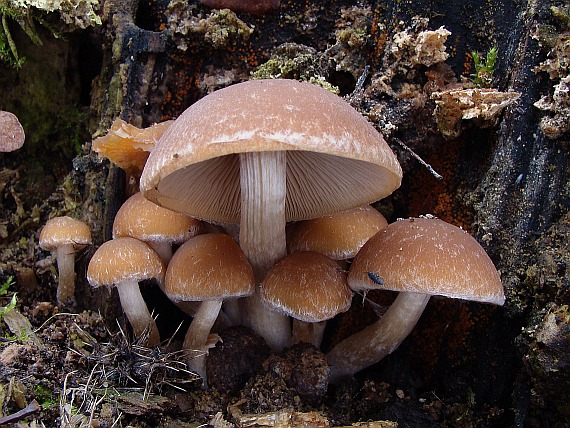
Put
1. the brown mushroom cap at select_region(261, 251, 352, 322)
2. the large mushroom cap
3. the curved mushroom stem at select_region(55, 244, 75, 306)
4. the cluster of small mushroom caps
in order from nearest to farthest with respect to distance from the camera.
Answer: the large mushroom cap, the cluster of small mushroom caps, the brown mushroom cap at select_region(261, 251, 352, 322), the curved mushroom stem at select_region(55, 244, 75, 306)

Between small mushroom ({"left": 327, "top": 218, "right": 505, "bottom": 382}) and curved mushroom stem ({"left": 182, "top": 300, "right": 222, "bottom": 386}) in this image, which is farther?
curved mushroom stem ({"left": 182, "top": 300, "right": 222, "bottom": 386})

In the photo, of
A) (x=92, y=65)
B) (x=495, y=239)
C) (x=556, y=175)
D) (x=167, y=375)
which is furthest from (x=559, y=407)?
(x=92, y=65)

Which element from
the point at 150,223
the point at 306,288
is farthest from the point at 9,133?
the point at 306,288

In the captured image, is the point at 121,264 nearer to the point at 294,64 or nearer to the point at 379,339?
the point at 379,339

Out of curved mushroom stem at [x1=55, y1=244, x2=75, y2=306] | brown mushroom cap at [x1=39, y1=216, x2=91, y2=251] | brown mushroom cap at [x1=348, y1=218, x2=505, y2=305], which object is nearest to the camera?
brown mushroom cap at [x1=348, y1=218, x2=505, y2=305]

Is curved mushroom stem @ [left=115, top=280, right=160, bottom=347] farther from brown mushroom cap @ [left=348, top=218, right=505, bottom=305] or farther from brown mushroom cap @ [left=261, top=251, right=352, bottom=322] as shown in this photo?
brown mushroom cap @ [left=348, top=218, right=505, bottom=305]

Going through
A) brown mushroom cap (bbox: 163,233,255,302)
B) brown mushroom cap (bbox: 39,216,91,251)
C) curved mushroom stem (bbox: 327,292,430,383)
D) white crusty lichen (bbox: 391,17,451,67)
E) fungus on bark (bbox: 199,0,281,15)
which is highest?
fungus on bark (bbox: 199,0,281,15)

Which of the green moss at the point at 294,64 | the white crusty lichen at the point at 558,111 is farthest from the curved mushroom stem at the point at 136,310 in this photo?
the white crusty lichen at the point at 558,111

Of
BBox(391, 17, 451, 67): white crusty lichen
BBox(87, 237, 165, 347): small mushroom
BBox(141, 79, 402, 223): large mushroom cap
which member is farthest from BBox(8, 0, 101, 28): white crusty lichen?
BBox(391, 17, 451, 67): white crusty lichen
